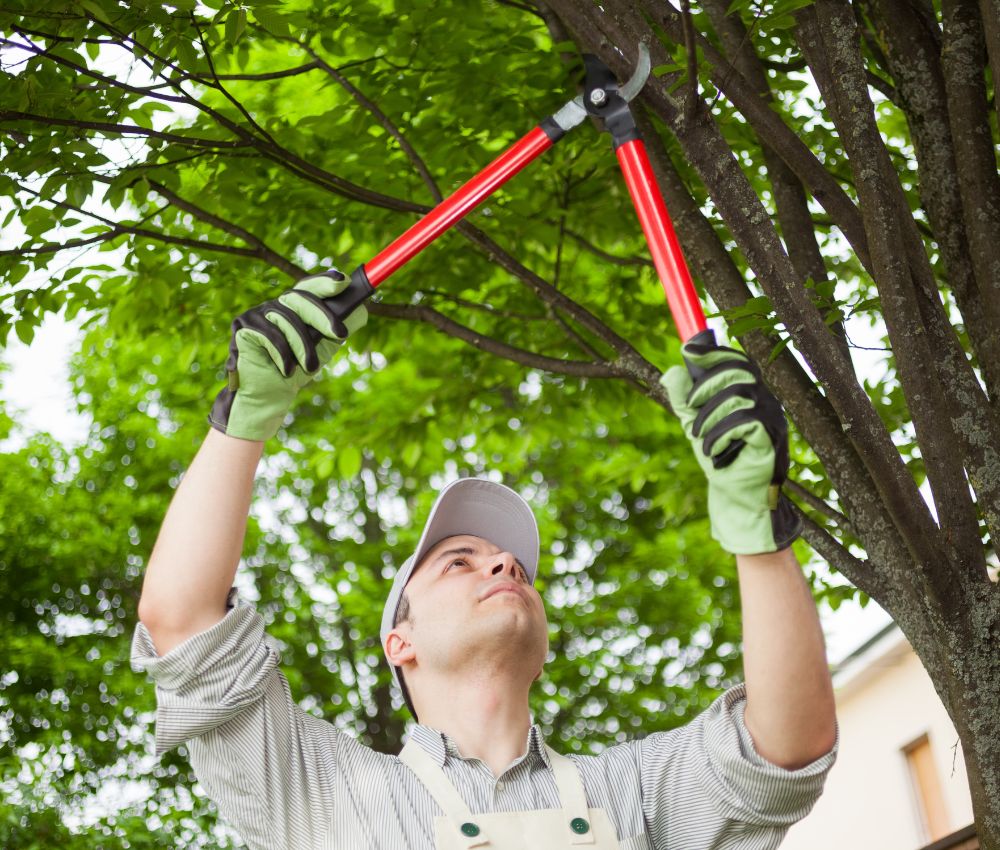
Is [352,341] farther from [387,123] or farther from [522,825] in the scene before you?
[522,825]

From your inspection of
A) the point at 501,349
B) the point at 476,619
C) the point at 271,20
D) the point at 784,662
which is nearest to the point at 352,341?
the point at 501,349

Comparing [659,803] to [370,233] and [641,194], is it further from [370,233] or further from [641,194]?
[370,233]

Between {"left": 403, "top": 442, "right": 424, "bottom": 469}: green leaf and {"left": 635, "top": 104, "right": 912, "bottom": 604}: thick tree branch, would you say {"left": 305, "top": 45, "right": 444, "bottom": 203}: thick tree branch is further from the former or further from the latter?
{"left": 403, "top": 442, "right": 424, "bottom": 469}: green leaf

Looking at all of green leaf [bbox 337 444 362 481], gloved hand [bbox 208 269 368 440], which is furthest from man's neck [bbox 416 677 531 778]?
green leaf [bbox 337 444 362 481]

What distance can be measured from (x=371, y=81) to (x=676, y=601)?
9.79m

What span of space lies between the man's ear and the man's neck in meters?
0.12

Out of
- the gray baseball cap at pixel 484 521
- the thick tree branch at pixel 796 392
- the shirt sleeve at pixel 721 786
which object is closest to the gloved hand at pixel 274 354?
the gray baseball cap at pixel 484 521

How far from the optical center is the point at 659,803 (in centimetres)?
243

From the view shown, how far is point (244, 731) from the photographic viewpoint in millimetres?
2277

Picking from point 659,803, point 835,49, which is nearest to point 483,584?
point 659,803

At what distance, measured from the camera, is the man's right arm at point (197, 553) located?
2.20m

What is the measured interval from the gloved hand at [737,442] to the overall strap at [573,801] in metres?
0.67

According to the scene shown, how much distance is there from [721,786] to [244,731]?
0.88 metres

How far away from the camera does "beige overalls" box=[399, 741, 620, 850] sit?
2.24m
